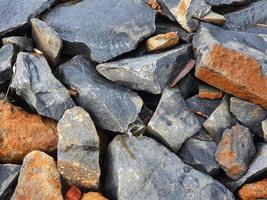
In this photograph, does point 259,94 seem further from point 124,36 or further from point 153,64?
point 124,36

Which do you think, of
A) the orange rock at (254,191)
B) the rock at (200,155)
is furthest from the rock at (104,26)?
the orange rock at (254,191)

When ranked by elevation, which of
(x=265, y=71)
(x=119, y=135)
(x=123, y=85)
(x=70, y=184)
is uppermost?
(x=265, y=71)

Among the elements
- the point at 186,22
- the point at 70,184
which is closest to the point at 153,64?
the point at 186,22

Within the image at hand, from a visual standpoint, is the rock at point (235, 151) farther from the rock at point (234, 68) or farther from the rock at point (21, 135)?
the rock at point (21, 135)

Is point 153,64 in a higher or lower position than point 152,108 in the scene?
higher

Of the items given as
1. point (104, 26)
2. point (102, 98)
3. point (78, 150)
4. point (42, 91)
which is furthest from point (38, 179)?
point (104, 26)

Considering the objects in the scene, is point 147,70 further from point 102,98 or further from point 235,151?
point 235,151
